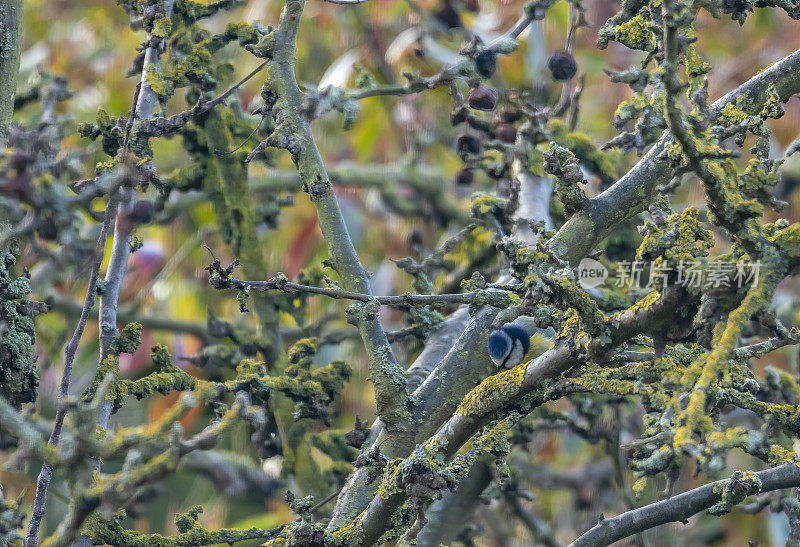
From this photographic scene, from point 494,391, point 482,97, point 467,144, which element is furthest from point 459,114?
point 494,391

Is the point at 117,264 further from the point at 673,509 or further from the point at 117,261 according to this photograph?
the point at 673,509

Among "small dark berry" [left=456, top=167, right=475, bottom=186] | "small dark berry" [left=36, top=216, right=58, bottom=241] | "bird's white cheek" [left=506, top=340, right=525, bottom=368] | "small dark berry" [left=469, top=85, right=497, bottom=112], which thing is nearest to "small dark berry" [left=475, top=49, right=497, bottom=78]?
"small dark berry" [left=469, top=85, right=497, bottom=112]

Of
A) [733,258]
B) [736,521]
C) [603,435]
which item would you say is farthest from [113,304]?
[736,521]

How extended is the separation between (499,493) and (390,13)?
4216 millimetres

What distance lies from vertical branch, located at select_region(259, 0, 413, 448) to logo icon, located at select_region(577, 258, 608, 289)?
0.61 m

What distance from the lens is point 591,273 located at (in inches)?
92.5

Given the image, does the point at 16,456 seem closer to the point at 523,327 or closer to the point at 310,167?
the point at 310,167

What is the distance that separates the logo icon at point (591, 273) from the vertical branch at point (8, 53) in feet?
4.46

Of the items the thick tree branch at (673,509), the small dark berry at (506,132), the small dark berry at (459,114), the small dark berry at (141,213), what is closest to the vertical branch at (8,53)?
the small dark berry at (141,213)

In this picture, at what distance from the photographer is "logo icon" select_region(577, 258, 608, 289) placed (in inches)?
91.7

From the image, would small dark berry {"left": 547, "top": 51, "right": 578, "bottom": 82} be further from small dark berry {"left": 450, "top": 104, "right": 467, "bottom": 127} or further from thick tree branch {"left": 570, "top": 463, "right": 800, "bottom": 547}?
thick tree branch {"left": 570, "top": 463, "right": 800, "bottom": 547}

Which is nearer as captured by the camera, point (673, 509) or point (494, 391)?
point (494, 391)

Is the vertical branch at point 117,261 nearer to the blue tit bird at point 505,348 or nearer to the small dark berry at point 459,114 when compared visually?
the small dark berry at point 459,114

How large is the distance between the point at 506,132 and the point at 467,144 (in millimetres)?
208
